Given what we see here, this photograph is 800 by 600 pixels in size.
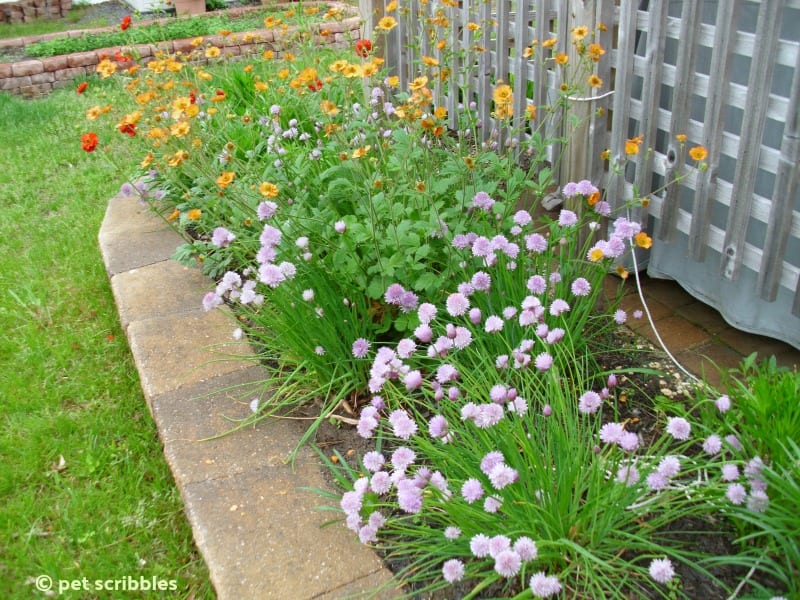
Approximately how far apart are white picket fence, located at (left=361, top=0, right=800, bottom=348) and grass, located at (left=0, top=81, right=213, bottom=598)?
5.82ft

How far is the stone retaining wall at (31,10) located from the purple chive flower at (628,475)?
389 inches

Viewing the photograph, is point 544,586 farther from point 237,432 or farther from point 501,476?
point 237,432

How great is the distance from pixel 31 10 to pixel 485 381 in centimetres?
940

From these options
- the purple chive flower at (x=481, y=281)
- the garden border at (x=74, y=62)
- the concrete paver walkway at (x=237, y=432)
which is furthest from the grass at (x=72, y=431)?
the garden border at (x=74, y=62)

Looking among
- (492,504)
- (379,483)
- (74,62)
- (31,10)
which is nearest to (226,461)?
(379,483)

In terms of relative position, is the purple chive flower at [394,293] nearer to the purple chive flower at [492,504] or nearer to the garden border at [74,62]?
the purple chive flower at [492,504]

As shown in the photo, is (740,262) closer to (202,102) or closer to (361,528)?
(361,528)

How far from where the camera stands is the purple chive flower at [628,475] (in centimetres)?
163

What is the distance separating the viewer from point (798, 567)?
158cm

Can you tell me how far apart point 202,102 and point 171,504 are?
212 cm

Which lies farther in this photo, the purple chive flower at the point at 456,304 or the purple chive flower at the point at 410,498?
the purple chive flower at the point at 456,304

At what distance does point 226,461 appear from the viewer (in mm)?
2367

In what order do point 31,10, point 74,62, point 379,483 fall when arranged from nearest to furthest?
point 379,483 → point 74,62 → point 31,10

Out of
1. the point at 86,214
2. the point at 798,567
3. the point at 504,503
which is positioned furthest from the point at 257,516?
the point at 86,214
